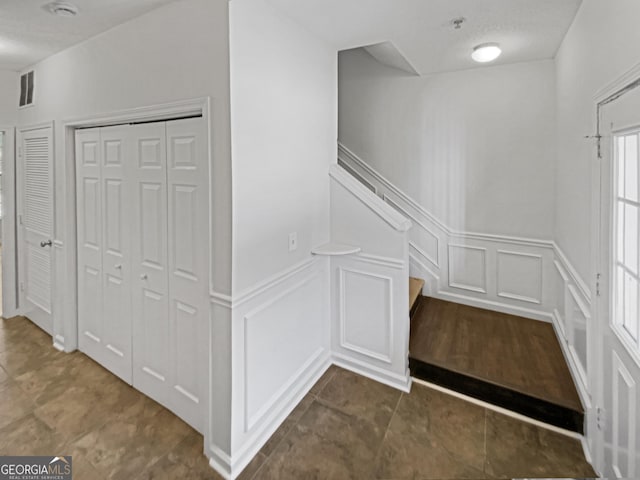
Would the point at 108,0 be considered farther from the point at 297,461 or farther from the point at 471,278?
the point at 471,278

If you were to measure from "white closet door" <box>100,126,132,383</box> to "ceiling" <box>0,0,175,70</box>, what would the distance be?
0.62 metres

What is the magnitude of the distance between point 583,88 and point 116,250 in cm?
320

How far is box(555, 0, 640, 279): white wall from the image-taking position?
1390 millimetres

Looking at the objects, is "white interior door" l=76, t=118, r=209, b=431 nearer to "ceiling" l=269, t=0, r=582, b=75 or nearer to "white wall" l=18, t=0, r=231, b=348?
"white wall" l=18, t=0, r=231, b=348

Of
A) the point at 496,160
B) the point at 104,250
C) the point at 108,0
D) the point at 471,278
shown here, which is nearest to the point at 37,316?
the point at 104,250

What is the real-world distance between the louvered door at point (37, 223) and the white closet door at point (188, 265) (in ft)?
5.46

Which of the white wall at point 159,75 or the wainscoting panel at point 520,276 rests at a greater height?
the white wall at point 159,75

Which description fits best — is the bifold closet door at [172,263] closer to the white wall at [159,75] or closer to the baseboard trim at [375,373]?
the white wall at [159,75]

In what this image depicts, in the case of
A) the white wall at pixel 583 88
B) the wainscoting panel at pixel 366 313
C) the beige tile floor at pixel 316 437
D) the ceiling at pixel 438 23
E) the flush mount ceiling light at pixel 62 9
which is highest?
the ceiling at pixel 438 23

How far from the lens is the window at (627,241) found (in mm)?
1330

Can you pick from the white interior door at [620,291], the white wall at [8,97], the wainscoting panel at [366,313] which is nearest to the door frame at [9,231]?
the white wall at [8,97]

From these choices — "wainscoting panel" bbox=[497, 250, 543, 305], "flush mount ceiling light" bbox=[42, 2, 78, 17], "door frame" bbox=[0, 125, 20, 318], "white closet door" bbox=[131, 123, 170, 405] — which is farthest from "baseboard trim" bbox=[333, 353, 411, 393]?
"door frame" bbox=[0, 125, 20, 318]

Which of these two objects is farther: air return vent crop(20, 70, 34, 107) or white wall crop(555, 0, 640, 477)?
air return vent crop(20, 70, 34, 107)

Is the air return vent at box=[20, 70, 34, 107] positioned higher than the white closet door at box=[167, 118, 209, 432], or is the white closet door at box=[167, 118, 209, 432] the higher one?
the air return vent at box=[20, 70, 34, 107]
